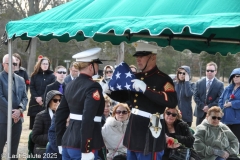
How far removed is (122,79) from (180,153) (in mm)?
1692

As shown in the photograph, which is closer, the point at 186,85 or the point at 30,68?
the point at 186,85

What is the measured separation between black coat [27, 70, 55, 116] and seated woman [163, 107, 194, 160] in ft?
10.1

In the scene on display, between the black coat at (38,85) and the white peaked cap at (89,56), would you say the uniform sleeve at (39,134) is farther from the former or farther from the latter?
the black coat at (38,85)

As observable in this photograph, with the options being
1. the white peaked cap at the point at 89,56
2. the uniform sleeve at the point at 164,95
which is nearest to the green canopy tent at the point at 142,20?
the white peaked cap at the point at 89,56

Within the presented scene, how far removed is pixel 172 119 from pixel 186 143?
346 mm

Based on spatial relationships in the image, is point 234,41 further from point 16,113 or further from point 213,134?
point 16,113

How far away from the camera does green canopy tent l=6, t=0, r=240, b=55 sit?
325 cm

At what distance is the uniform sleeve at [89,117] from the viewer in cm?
364

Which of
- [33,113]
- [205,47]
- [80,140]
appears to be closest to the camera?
[80,140]

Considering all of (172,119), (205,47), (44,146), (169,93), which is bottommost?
(44,146)

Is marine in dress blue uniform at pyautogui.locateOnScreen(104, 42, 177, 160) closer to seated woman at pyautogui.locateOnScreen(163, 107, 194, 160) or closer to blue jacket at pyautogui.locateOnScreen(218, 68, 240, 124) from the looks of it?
seated woman at pyautogui.locateOnScreen(163, 107, 194, 160)

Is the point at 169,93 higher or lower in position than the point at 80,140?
higher

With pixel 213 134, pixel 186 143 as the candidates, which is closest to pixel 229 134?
pixel 213 134

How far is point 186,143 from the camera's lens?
17.0ft
